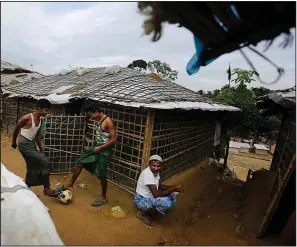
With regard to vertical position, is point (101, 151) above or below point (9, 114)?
above

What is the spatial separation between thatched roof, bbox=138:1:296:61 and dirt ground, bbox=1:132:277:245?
309cm

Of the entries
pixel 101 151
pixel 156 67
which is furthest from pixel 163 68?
pixel 101 151

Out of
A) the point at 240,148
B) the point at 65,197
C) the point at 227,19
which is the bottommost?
the point at 240,148

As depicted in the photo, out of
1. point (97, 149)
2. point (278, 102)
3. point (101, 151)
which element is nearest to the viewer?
point (278, 102)

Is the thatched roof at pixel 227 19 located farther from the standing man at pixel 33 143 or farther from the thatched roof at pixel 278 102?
the standing man at pixel 33 143

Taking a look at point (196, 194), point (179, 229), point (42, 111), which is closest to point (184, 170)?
point (196, 194)

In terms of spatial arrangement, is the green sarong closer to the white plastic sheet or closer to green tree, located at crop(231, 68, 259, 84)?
the white plastic sheet

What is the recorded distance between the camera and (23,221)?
2.20 meters

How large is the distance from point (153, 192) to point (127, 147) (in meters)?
1.92

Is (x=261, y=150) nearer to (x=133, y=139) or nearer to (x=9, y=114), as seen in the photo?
(x=133, y=139)

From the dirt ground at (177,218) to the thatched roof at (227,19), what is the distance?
3.09 m

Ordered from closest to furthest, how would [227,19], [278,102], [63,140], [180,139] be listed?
1. [227,19]
2. [278,102]
3. [63,140]
4. [180,139]

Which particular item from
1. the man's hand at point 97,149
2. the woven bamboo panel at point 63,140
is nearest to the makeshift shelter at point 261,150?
the woven bamboo panel at point 63,140

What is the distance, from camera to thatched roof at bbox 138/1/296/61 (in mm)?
1860
